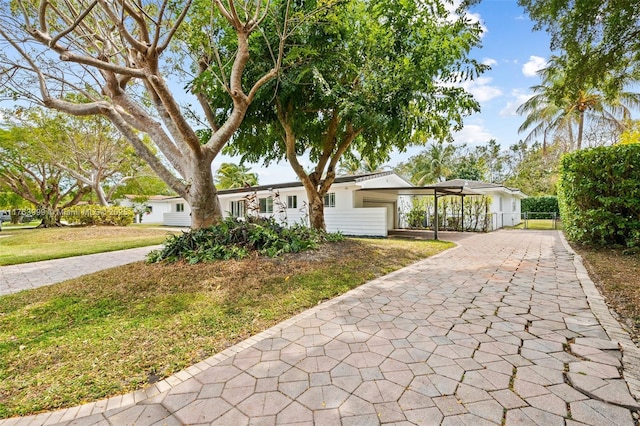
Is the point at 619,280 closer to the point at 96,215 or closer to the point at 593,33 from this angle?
the point at 593,33

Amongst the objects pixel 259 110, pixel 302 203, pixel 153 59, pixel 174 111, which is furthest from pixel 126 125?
pixel 302 203

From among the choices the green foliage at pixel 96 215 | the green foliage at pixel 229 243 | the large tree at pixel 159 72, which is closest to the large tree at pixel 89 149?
the green foliage at pixel 96 215

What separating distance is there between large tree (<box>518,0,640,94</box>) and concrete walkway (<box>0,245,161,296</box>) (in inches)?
454

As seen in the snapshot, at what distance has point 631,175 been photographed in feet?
23.3

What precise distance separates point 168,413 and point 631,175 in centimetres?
1033

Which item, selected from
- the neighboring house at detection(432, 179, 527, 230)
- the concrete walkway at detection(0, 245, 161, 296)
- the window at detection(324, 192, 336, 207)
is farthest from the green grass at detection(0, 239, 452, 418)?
the neighboring house at detection(432, 179, 527, 230)

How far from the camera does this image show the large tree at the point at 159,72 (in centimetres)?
631

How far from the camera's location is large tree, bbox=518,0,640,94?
5314 mm

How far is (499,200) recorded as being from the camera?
64.0 feet

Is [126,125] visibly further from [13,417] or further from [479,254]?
[479,254]

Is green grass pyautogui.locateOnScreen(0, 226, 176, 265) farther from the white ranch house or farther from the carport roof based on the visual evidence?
the carport roof

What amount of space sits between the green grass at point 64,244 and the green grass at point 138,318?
5146 mm

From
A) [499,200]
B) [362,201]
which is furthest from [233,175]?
[499,200]

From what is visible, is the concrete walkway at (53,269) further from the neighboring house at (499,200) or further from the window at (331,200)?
the neighboring house at (499,200)
